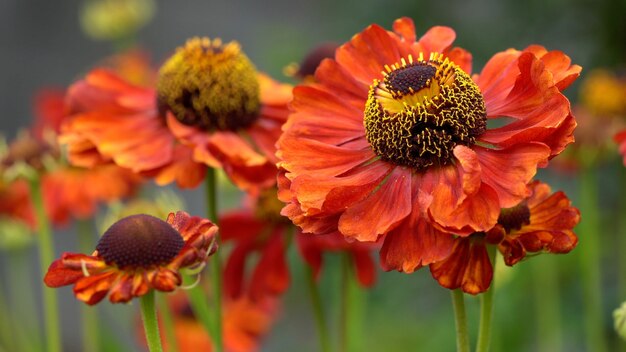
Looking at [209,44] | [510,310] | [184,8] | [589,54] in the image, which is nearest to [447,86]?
[209,44]

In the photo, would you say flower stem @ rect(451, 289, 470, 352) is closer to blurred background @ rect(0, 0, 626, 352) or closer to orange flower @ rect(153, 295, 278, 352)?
blurred background @ rect(0, 0, 626, 352)

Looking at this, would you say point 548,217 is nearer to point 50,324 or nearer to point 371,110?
point 371,110

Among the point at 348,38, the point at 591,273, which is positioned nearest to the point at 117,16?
the point at 348,38

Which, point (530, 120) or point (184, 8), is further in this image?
point (184, 8)

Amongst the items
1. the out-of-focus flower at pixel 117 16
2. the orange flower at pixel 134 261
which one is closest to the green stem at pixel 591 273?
the orange flower at pixel 134 261

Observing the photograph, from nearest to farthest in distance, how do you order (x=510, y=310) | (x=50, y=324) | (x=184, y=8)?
(x=50, y=324), (x=510, y=310), (x=184, y=8)

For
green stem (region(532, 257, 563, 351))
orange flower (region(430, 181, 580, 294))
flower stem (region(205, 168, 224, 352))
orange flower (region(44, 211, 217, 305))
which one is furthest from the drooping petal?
green stem (region(532, 257, 563, 351))

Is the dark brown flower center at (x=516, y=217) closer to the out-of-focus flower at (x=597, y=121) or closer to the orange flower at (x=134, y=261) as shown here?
the orange flower at (x=134, y=261)
